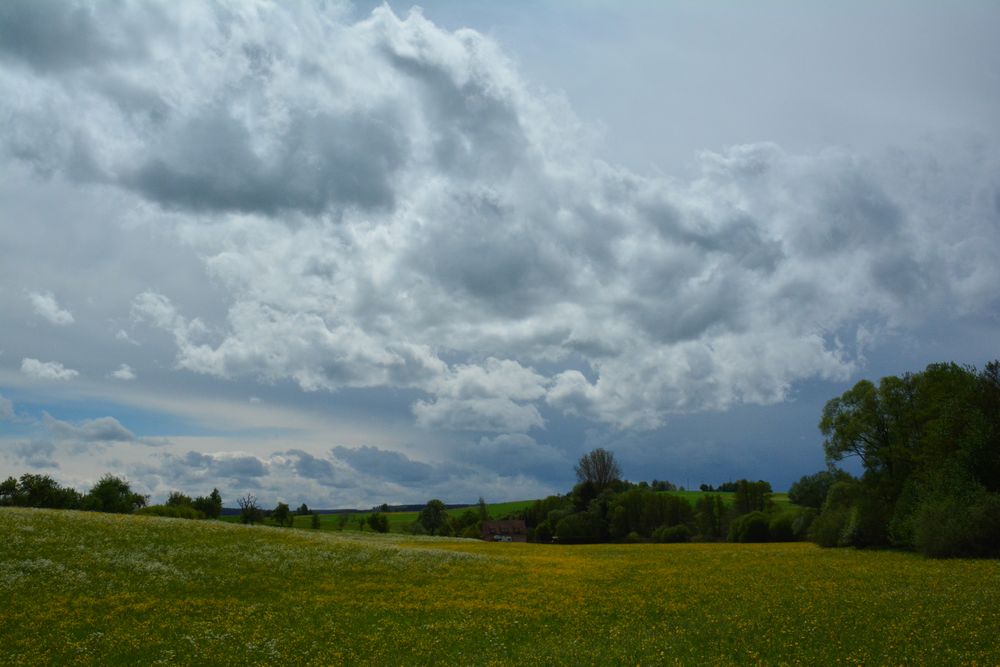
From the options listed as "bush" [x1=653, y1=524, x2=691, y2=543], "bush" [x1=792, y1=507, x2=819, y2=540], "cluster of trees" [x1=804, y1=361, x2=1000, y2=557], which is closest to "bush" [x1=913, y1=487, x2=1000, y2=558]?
"cluster of trees" [x1=804, y1=361, x2=1000, y2=557]

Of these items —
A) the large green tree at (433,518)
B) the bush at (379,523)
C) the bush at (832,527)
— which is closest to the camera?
the bush at (832,527)

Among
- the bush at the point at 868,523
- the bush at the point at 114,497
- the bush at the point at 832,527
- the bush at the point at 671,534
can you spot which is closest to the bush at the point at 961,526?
the bush at the point at 868,523

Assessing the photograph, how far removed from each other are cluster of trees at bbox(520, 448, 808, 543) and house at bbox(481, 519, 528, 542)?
15.7 meters

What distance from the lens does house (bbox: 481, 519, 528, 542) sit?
163750 mm

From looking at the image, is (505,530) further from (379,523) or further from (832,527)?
(832,527)

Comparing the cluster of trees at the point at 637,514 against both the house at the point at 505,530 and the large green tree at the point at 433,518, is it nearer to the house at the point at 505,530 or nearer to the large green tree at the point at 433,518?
the house at the point at 505,530

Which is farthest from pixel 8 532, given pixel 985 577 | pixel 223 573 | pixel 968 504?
pixel 968 504

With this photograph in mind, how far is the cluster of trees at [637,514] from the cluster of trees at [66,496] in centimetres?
8165

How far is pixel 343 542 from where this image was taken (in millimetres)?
52625

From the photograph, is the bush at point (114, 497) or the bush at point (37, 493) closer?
the bush at point (37, 493)

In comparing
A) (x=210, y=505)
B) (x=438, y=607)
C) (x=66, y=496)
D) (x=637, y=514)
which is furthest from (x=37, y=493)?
(x=637, y=514)

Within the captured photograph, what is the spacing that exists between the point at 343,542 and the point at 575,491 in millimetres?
106616

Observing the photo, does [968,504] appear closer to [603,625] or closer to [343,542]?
[603,625]

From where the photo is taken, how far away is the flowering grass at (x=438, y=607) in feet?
73.7
